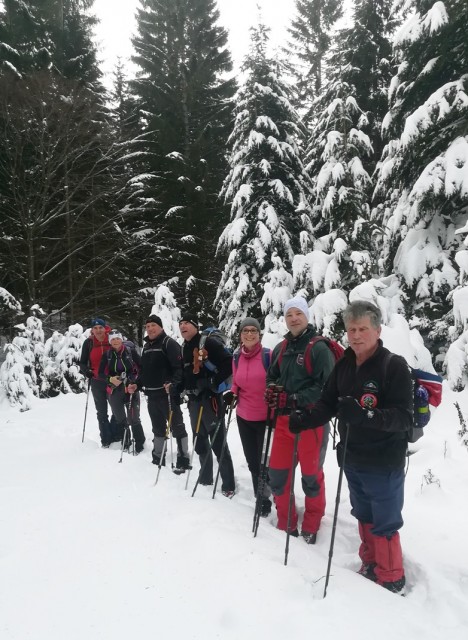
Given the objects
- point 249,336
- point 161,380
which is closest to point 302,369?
point 249,336

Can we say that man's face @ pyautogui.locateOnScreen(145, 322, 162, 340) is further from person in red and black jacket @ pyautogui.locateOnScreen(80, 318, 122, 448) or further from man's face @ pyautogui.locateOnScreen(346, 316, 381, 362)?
man's face @ pyautogui.locateOnScreen(346, 316, 381, 362)

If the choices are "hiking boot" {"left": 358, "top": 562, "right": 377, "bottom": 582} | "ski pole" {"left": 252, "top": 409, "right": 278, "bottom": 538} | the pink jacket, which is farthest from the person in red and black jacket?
"hiking boot" {"left": 358, "top": 562, "right": 377, "bottom": 582}

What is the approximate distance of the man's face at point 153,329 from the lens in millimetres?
5523

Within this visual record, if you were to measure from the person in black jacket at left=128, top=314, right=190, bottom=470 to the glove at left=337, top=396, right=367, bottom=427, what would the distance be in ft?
9.79

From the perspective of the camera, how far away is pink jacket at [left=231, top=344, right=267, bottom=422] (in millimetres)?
4145

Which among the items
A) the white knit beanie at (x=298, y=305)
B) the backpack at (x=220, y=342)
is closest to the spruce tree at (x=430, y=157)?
the backpack at (x=220, y=342)

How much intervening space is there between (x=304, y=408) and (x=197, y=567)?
1.42 metres

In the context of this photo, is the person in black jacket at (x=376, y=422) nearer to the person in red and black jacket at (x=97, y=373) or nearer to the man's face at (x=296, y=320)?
the man's face at (x=296, y=320)

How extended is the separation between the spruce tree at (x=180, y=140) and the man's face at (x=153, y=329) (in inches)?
420

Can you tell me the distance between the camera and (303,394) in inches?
138

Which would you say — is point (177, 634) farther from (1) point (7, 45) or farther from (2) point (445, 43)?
(1) point (7, 45)

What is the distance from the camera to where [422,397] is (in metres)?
2.91

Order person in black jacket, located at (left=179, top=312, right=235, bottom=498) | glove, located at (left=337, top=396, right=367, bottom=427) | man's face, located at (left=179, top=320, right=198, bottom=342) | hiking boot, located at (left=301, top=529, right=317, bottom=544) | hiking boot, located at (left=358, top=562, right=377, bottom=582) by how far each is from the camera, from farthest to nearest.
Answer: man's face, located at (left=179, top=320, right=198, bottom=342) < person in black jacket, located at (left=179, top=312, right=235, bottom=498) < hiking boot, located at (left=301, top=529, right=317, bottom=544) < hiking boot, located at (left=358, top=562, right=377, bottom=582) < glove, located at (left=337, top=396, right=367, bottom=427)

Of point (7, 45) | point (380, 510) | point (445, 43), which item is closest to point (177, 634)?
point (380, 510)
